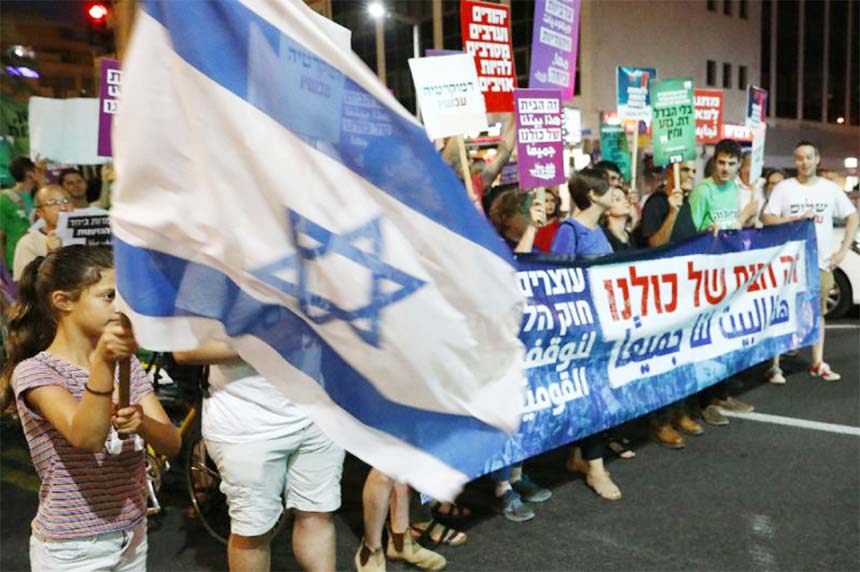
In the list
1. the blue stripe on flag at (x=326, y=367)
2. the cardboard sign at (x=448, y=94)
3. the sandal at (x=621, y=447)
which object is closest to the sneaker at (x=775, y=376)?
the sandal at (x=621, y=447)

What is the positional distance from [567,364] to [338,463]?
187cm

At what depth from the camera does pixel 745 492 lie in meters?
4.78

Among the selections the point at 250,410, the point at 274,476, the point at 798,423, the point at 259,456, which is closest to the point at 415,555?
the point at 274,476

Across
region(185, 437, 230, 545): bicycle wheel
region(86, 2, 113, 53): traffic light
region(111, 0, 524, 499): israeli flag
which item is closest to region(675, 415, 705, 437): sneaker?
region(185, 437, 230, 545): bicycle wheel

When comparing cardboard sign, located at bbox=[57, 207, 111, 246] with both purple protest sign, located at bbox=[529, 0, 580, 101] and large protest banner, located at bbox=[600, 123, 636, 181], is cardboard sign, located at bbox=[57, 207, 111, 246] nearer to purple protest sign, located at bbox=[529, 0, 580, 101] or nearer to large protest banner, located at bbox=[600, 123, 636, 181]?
purple protest sign, located at bbox=[529, 0, 580, 101]

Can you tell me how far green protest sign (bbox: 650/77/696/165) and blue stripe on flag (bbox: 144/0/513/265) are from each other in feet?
20.2

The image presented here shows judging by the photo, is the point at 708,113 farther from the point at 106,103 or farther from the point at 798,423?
the point at 106,103

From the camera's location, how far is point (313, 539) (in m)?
3.11

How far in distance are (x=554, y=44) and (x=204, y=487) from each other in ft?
13.6

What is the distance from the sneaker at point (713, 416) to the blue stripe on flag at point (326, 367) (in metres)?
4.78

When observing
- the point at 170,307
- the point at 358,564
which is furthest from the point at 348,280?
the point at 358,564

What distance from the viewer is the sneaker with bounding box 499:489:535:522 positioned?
14.8 ft

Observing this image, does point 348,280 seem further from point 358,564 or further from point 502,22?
point 502,22

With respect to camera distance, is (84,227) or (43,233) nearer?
(84,227)
